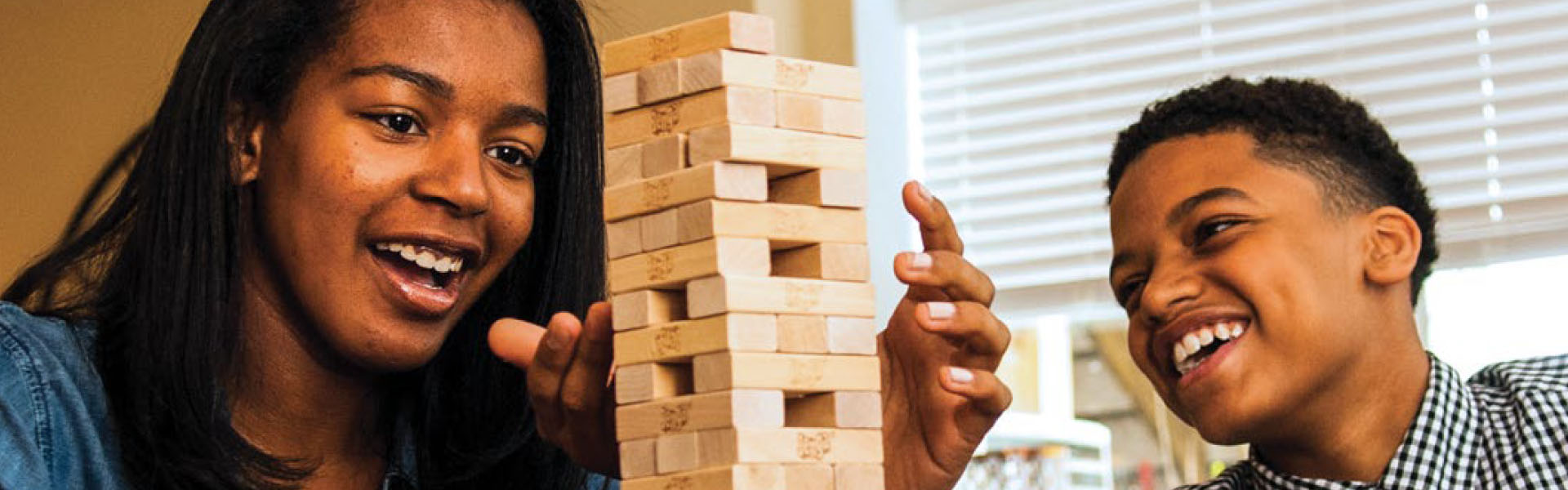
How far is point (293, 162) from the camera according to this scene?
1748mm

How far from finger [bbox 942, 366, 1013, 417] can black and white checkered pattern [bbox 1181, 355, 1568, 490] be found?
52cm

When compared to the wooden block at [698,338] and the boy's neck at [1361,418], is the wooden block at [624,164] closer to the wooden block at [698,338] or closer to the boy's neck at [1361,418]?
the wooden block at [698,338]

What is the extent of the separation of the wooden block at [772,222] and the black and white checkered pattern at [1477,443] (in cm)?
79

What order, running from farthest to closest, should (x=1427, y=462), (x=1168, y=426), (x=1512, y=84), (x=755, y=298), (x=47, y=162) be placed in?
(x=1168, y=426)
(x=47, y=162)
(x=1512, y=84)
(x=1427, y=462)
(x=755, y=298)

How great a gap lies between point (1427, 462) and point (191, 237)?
1210 mm

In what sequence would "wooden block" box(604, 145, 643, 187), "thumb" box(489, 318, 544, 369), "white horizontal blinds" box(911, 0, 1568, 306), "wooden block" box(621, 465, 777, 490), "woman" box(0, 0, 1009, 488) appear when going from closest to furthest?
"wooden block" box(621, 465, 777, 490) < "wooden block" box(604, 145, 643, 187) < "thumb" box(489, 318, 544, 369) < "woman" box(0, 0, 1009, 488) < "white horizontal blinds" box(911, 0, 1568, 306)

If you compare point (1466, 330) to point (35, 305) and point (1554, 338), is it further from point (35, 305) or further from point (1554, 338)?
point (35, 305)

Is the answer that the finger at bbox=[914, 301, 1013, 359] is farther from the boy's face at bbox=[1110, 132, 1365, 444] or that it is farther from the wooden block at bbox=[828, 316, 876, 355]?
the boy's face at bbox=[1110, 132, 1365, 444]

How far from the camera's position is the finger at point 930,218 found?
4.82ft

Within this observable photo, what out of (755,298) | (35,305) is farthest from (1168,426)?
(755,298)

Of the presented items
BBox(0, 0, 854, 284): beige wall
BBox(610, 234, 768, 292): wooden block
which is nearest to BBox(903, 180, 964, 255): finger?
BBox(610, 234, 768, 292): wooden block

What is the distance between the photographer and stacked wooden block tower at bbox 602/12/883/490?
1259 mm

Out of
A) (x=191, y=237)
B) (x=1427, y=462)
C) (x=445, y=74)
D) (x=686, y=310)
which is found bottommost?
(x=1427, y=462)

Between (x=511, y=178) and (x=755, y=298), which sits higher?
(x=511, y=178)
